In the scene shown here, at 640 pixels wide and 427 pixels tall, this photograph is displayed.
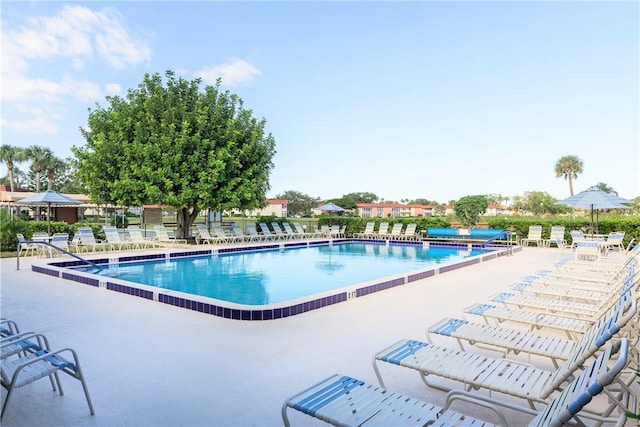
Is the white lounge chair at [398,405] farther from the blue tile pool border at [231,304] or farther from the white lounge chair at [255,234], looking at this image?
the white lounge chair at [255,234]

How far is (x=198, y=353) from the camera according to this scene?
4090mm

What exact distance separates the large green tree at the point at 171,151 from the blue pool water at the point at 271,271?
331 centimetres

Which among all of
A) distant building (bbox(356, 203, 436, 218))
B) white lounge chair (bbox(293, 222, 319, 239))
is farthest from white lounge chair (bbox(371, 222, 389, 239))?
distant building (bbox(356, 203, 436, 218))

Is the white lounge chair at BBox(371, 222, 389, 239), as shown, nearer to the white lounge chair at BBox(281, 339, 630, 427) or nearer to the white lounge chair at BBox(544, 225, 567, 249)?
the white lounge chair at BBox(544, 225, 567, 249)

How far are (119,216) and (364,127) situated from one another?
777 inches

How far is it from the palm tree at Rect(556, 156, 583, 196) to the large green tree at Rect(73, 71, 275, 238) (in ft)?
130

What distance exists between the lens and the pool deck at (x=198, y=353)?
2900 millimetres

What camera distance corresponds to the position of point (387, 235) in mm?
20688

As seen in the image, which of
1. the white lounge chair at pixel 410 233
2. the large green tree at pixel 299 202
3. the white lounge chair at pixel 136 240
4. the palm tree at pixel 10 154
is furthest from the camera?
the large green tree at pixel 299 202

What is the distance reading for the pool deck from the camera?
290cm

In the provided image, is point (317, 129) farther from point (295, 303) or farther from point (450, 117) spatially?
point (295, 303)

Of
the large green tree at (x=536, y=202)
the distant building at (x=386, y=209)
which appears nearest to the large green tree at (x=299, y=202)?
the distant building at (x=386, y=209)

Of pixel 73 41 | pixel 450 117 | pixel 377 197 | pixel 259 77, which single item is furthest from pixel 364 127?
pixel 377 197

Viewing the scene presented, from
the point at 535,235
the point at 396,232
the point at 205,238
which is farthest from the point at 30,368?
the point at 396,232
